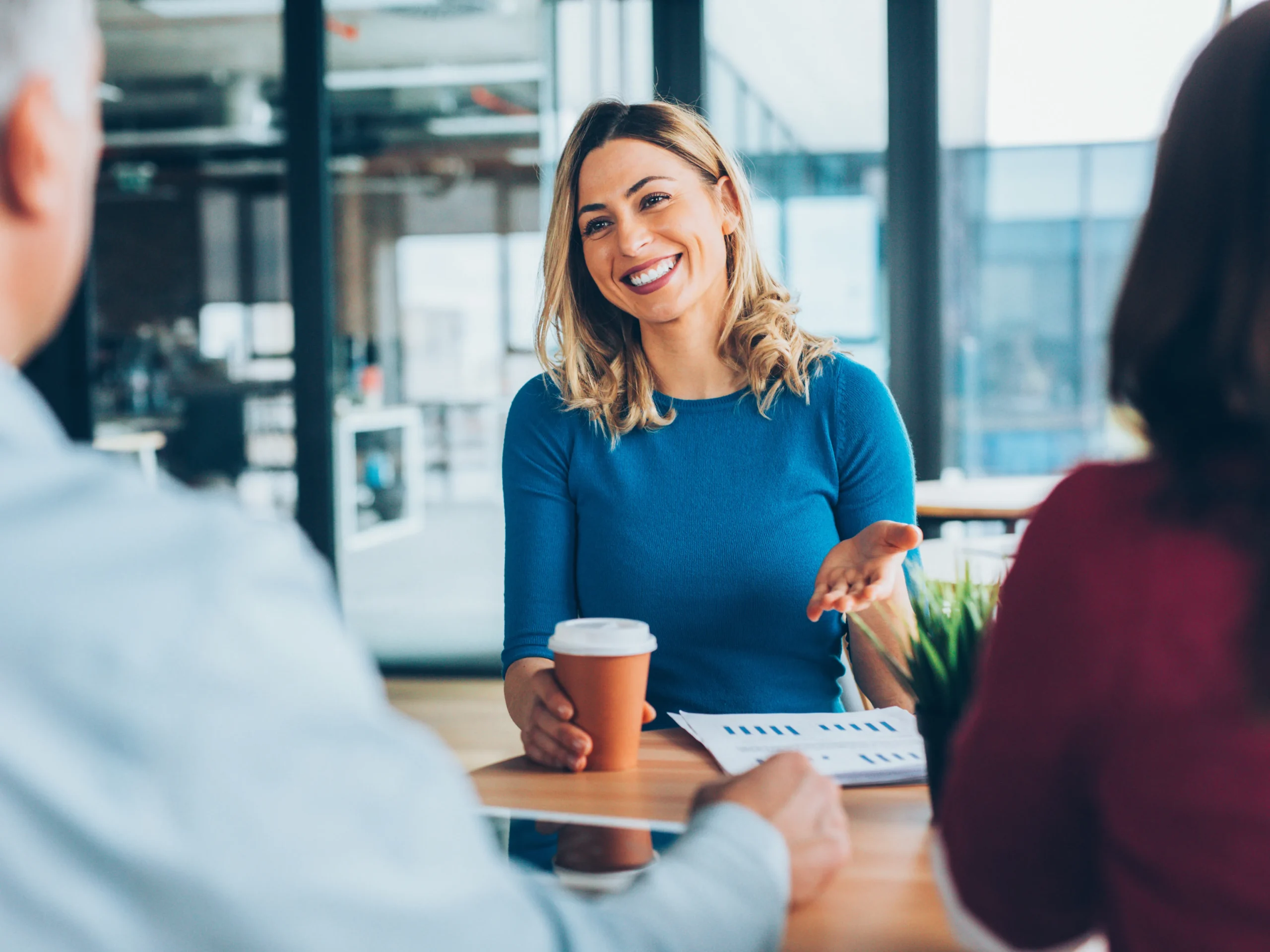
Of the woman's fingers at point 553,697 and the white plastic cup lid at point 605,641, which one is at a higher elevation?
the white plastic cup lid at point 605,641

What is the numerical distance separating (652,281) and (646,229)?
0.08 metres

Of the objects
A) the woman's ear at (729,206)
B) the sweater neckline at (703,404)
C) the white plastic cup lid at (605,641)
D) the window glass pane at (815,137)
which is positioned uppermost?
the window glass pane at (815,137)

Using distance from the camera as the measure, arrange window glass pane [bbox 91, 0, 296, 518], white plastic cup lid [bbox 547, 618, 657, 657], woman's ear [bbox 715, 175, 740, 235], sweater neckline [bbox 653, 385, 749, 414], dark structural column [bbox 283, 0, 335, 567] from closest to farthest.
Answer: white plastic cup lid [bbox 547, 618, 657, 657] → sweater neckline [bbox 653, 385, 749, 414] → woman's ear [bbox 715, 175, 740, 235] → dark structural column [bbox 283, 0, 335, 567] → window glass pane [bbox 91, 0, 296, 518]

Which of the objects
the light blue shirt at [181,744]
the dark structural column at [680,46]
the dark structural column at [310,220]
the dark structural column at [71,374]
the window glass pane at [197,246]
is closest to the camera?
the light blue shirt at [181,744]

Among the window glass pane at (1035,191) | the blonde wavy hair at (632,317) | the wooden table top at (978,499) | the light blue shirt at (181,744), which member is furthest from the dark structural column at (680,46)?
the light blue shirt at (181,744)

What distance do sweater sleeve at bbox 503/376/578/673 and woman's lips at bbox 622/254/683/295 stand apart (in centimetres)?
19

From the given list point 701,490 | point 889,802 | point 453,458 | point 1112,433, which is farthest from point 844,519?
point 453,458

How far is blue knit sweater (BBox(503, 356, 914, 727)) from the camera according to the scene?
1.45 m

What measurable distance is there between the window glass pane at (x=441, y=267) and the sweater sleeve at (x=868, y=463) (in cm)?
49

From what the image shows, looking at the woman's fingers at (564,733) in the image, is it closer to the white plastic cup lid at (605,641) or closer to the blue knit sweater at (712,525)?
the white plastic cup lid at (605,641)

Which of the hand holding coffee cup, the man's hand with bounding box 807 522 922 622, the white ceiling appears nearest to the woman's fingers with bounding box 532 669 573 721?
the hand holding coffee cup

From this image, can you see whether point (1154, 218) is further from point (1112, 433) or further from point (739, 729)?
point (739, 729)

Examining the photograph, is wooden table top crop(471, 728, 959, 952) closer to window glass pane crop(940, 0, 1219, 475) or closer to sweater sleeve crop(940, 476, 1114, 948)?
sweater sleeve crop(940, 476, 1114, 948)

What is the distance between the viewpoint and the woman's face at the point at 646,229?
5.20 ft
